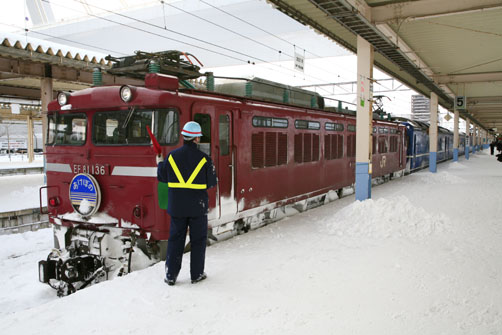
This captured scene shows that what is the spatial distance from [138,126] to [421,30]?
33.0 ft

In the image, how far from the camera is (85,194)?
5.88 m

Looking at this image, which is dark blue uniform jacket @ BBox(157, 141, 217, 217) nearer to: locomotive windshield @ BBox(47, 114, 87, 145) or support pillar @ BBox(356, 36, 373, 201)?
locomotive windshield @ BBox(47, 114, 87, 145)

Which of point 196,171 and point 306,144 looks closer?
point 196,171

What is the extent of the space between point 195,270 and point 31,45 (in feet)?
34.3

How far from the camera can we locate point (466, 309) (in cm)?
416

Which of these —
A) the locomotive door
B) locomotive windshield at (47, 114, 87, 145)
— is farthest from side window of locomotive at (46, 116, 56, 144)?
the locomotive door

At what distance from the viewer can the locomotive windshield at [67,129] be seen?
6.21 m

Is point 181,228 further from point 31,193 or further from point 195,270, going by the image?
point 31,193

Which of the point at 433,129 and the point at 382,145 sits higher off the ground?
the point at 433,129

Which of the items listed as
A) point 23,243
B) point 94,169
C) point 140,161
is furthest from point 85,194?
point 23,243

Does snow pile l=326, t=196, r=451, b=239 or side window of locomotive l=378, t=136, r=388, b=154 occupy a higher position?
side window of locomotive l=378, t=136, r=388, b=154

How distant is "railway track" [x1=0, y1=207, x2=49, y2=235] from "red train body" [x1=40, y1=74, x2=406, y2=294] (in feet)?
19.2

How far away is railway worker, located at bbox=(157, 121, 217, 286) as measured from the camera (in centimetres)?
473

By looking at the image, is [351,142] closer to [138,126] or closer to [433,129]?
[138,126]
